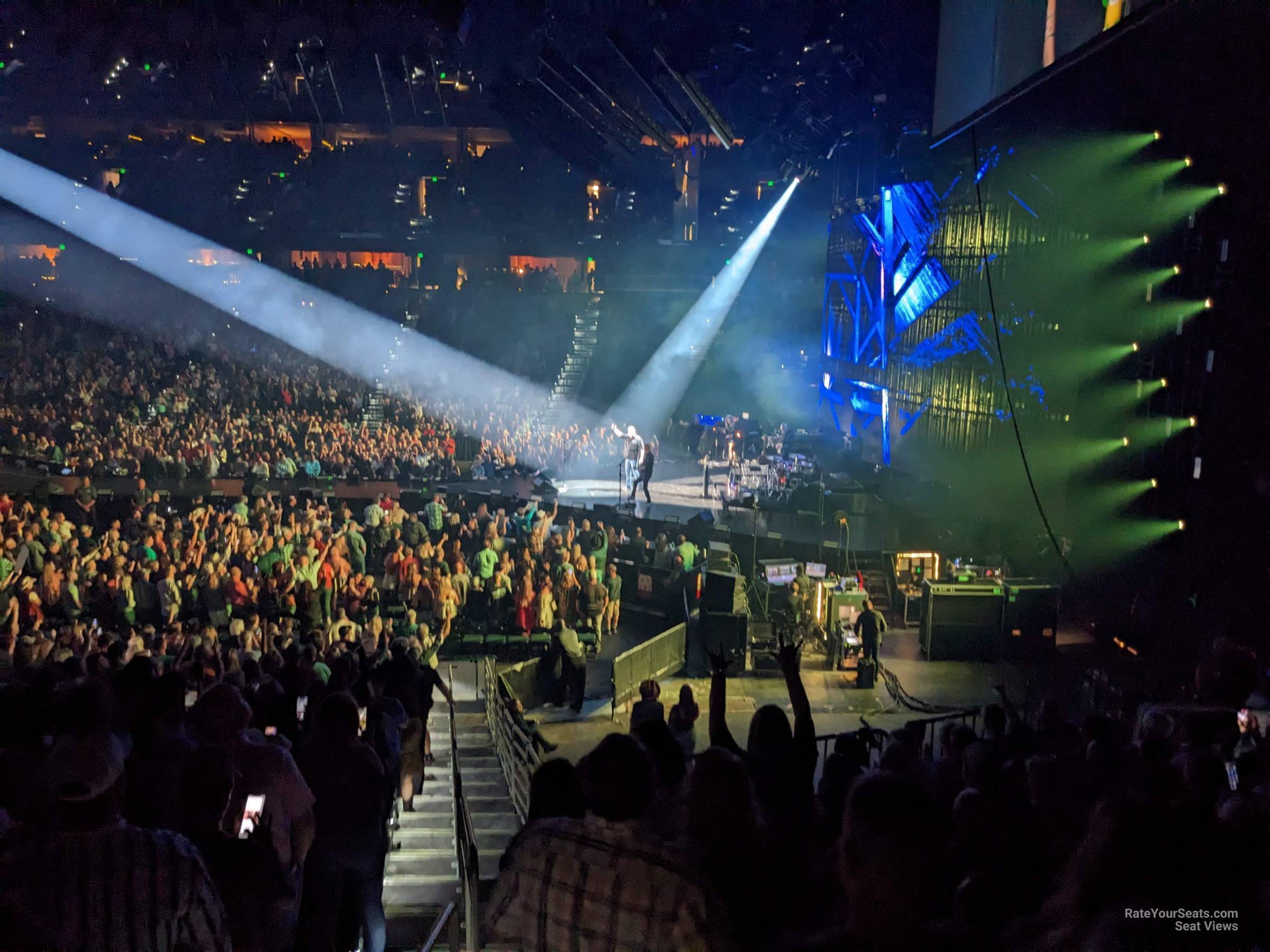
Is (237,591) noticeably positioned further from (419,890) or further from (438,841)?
(419,890)

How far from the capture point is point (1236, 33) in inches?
363

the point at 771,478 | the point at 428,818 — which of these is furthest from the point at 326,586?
the point at 771,478

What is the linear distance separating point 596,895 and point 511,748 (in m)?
5.31

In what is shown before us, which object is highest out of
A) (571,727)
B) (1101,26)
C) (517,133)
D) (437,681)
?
(517,133)

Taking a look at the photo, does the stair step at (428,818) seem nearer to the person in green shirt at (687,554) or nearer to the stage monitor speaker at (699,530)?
the person in green shirt at (687,554)

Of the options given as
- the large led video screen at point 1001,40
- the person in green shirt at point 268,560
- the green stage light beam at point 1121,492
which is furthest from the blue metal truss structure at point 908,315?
the person in green shirt at point 268,560

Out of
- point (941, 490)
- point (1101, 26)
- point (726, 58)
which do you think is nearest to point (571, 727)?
point (1101, 26)

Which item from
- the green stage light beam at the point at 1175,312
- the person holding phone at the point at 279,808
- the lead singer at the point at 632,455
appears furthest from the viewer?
the lead singer at the point at 632,455

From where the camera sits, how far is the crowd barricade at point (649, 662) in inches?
432

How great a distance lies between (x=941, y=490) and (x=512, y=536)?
8.16 metres

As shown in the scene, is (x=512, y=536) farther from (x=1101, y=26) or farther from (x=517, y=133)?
(x=517, y=133)

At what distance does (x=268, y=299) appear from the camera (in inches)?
1304

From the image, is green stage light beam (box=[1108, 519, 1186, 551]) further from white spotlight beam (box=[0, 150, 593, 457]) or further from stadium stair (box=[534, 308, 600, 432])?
white spotlight beam (box=[0, 150, 593, 457])

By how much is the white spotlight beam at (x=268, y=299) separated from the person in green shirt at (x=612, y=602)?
16.0 m
